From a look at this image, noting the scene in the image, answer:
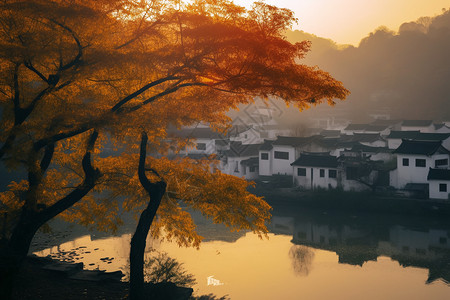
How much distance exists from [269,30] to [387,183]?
21.5 meters

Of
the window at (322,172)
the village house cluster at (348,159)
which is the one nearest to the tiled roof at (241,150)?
the village house cluster at (348,159)

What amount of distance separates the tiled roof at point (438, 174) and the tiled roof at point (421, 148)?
1496 mm

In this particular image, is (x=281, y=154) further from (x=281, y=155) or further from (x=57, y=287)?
(x=57, y=287)

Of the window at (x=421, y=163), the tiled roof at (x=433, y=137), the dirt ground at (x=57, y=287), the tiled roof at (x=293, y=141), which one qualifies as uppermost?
the tiled roof at (x=433, y=137)

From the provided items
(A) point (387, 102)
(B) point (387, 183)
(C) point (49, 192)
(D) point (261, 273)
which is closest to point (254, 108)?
(A) point (387, 102)

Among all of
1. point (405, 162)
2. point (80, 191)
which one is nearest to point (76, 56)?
point (80, 191)

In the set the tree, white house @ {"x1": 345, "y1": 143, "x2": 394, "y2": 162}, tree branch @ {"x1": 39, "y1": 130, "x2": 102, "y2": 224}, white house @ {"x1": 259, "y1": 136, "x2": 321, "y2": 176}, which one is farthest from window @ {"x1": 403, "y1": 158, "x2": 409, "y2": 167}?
tree branch @ {"x1": 39, "y1": 130, "x2": 102, "y2": 224}

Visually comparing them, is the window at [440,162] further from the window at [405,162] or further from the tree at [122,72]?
the tree at [122,72]

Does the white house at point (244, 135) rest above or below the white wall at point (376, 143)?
above

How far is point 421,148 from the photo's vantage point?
2538 cm

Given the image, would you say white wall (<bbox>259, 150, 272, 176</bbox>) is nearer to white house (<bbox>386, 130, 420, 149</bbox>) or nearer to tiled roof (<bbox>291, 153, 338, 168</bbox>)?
tiled roof (<bbox>291, 153, 338, 168</bbox>)

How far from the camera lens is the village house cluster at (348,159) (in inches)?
973

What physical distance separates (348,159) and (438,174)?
535 centimetres

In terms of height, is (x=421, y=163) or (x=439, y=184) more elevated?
(x=421, y=163)
